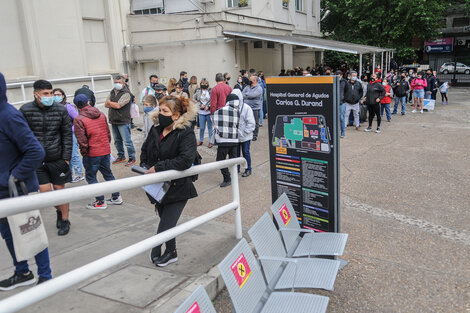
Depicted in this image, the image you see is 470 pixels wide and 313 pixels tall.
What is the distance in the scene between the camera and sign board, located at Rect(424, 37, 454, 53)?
37625 millimetres

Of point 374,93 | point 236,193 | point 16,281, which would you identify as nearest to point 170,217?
point 236,193

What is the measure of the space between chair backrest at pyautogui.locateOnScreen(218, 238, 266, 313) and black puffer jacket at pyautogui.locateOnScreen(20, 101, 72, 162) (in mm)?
2919

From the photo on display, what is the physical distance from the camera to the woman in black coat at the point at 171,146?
3883 mm

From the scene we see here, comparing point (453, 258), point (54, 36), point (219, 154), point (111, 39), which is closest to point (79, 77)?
point (54, 36)

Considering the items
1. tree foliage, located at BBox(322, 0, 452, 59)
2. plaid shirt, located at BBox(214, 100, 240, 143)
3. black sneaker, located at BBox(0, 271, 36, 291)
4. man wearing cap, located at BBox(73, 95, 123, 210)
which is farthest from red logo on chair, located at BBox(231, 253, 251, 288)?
tree foliage, located at BBox(322, 0, 452, 59)

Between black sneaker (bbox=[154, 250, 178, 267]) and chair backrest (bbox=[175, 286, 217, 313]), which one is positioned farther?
black sneaker (bbox=[154, 250, 178, 267])

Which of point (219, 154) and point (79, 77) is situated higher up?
point (79, 77)

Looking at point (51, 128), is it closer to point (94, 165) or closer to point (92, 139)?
point (92, 139)

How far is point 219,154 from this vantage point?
23.7ft

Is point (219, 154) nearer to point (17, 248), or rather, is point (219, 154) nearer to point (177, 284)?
point (177, 284)

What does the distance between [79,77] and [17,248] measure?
39.4 ft

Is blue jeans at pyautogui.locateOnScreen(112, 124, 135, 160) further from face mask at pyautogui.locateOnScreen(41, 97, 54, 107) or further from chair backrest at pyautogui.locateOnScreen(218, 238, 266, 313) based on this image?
chair backrest at pyautogui.locateOnScreen(218, 238, 266, 313)

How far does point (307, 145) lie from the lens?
4.11 meters

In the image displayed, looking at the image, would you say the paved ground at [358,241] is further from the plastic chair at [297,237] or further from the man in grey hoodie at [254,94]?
the man in grey hoodie at [254,94]
